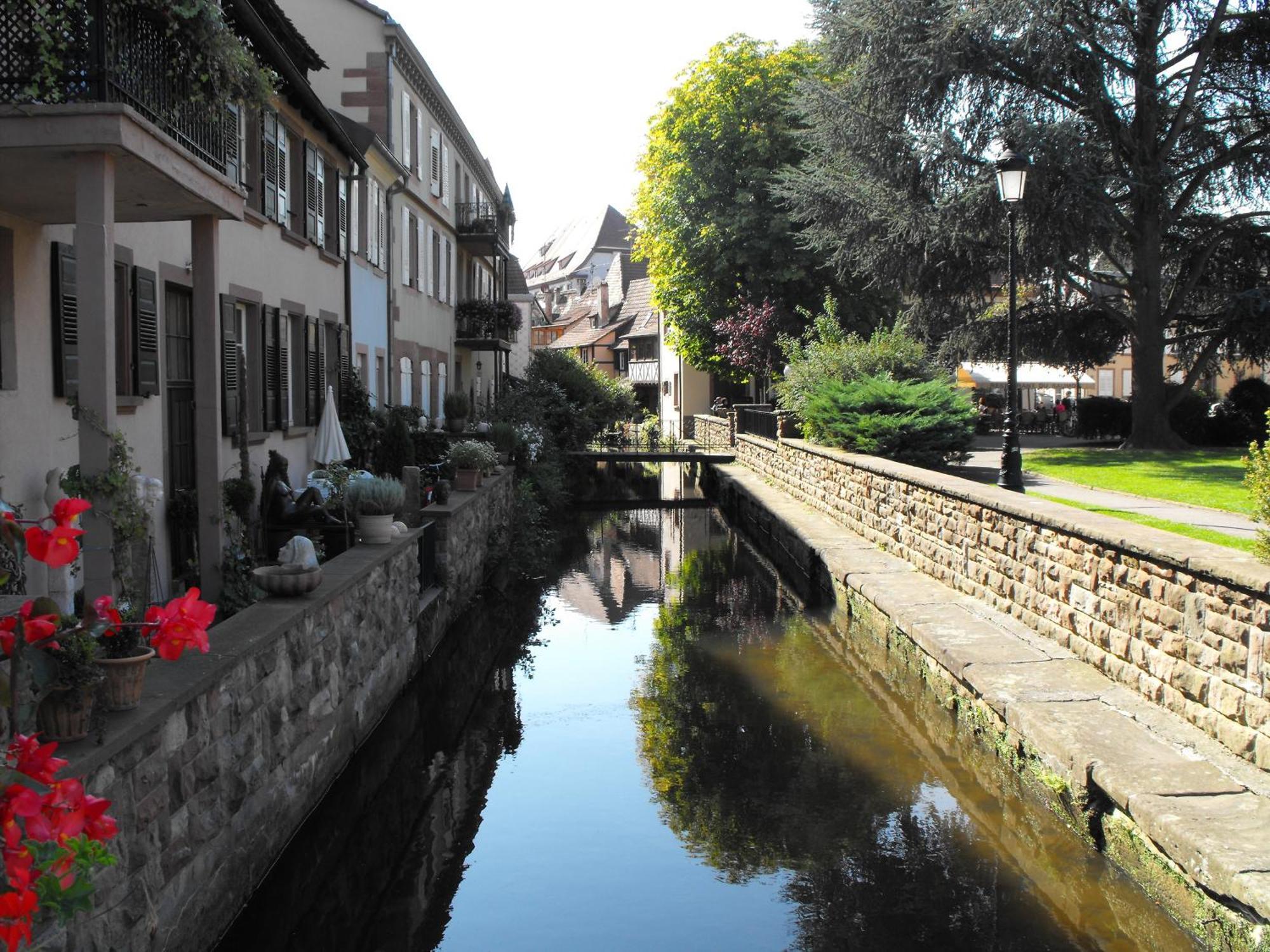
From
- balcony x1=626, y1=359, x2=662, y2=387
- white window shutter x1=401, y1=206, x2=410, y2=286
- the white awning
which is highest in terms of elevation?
white window shutter x1=401, y1=206, x2=410, y2=286

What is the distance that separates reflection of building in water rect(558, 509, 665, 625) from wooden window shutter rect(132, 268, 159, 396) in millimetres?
6219

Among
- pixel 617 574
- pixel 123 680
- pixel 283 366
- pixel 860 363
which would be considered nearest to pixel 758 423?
pixel 860 363

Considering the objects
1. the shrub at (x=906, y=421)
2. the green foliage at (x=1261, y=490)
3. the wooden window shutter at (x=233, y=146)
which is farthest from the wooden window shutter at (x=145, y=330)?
the shrub at (x=906, y=421)

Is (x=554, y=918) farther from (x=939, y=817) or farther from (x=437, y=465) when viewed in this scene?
(x=437, y=465)

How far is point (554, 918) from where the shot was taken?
5934 millimetres

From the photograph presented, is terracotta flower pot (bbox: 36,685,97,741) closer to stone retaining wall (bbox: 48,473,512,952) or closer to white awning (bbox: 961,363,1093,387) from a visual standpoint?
stone retaining wall (bbox: 48,473,512,952)

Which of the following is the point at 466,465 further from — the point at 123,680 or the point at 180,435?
the point at 123,680

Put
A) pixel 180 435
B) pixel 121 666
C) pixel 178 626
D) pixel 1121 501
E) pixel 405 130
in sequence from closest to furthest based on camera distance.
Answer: pixel 178 626
pixel 121 666
pixel 180 435
pixel 1121 501
pixel 405 130

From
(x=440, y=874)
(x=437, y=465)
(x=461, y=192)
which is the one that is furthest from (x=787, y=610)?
(x=461, y=192)

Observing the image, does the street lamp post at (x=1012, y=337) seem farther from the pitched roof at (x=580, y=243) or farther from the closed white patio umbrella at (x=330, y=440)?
the pitched roof at (x=580, y=243)

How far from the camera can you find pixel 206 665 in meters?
5.23

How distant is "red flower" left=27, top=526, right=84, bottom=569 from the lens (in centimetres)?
262

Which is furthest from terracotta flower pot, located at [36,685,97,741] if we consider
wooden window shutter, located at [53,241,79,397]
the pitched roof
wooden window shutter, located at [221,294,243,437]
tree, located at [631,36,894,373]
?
the pitched roof

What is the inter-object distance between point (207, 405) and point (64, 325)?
1.03m
